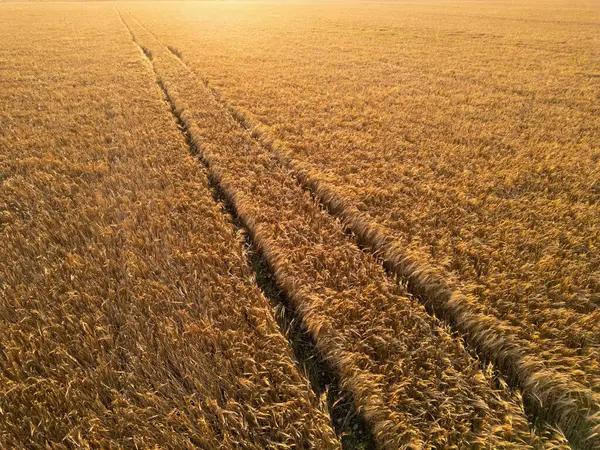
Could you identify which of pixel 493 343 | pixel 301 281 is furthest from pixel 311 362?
pixel 493 343

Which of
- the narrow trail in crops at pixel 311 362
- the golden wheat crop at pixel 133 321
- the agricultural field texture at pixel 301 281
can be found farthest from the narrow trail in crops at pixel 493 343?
the golden wheat crop at pixel 133 321

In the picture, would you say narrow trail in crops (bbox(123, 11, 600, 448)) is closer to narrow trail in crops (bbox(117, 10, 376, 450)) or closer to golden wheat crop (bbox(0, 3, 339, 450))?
narrow trail in crops (bbox(117, 10, 376, 450))

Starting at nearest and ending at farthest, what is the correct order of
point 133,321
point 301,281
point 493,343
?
point 493,343 → point 133,321 → point 301,281

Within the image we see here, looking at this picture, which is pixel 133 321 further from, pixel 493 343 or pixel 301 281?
pixel 493 343

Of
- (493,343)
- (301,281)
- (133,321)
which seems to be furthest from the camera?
(301,281)

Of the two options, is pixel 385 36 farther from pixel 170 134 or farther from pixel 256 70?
pixel 170 134

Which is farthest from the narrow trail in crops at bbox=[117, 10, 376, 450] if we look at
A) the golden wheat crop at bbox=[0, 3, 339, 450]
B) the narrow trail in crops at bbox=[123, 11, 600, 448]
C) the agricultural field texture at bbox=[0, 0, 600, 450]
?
the narrow trail in crops at bbox=[123, 11, 600, 448]
